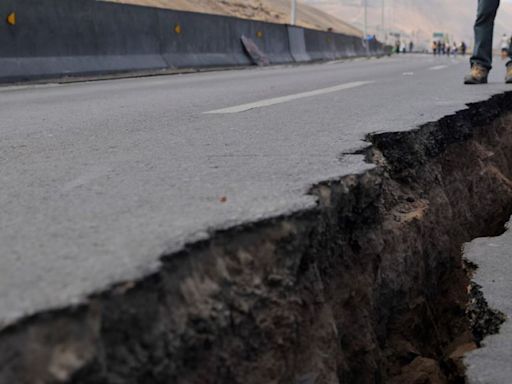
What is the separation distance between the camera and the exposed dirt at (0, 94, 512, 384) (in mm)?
1296

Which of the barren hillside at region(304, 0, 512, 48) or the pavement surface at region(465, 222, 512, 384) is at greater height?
the barren hillside at region(304, 0, 512, 48)

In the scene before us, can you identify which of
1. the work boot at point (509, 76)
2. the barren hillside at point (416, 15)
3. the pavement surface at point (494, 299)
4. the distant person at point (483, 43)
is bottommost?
the pavement surface at point (494, 299)

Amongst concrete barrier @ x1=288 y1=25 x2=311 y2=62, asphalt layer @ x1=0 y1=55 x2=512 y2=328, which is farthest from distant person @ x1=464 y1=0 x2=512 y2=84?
concrete barrier @ x1=288 y1=25 x2=311 y2=62

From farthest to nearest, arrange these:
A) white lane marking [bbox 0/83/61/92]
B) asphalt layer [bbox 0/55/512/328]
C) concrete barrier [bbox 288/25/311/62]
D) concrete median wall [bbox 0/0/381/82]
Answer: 1. concrete barrier [bbox 288/25/311/62]
2. concrete median wall [bbox 0/0/381/82]
3. white lane marking [bbox 0/83/61/92]
4. asphalt layer [bbox 0/55/512/328]

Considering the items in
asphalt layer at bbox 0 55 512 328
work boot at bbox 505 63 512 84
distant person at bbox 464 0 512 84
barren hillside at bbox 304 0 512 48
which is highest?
barren hillside at bbox 304 0 512 48

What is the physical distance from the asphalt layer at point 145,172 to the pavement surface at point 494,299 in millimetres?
696

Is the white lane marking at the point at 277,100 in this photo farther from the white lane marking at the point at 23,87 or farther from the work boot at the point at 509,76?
the white lane marking at the point at 23,87

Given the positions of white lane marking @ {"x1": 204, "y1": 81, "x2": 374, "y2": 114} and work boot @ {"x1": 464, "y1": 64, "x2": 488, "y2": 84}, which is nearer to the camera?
white lane marking @ {"x1": 204, "y1": 81, "x2": 374, "y2": 114}

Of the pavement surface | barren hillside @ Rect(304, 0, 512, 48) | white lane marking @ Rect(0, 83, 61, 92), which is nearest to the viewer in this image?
the pavement surface

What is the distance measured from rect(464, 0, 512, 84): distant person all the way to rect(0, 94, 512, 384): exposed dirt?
3263 millimetres

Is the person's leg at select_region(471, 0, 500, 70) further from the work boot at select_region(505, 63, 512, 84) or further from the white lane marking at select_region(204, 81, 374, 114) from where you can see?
the white lane marking at select_region(204, 81, 374, 114)

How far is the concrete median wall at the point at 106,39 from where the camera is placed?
8805 millimetres

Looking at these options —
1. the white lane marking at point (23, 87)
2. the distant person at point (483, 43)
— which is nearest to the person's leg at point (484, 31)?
the distant person at point (483, 43)

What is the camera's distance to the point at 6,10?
8570mm
